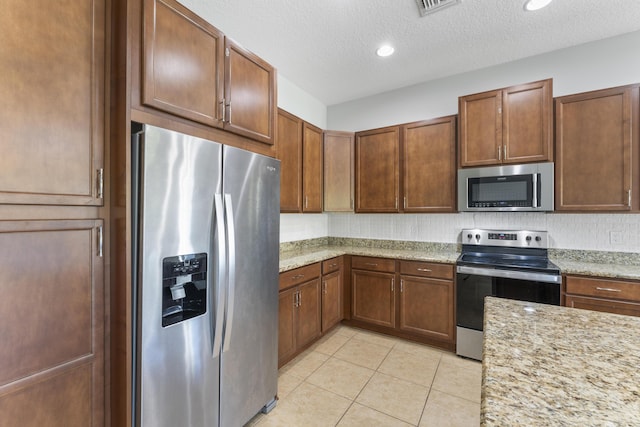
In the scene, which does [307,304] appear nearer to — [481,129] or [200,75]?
[200,75]

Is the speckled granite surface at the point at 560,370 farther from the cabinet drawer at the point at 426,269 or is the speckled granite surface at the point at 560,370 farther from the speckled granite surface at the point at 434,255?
the cabinet drawer at the point at 426,269

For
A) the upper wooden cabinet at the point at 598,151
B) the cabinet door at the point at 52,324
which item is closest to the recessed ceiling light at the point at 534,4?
the upper wooden cabinet at the point at 598,151

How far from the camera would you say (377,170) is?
343 cm

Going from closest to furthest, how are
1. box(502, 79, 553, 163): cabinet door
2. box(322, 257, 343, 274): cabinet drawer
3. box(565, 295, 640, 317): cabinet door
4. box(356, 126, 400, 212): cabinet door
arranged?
box(565, 295, 640, 317): cabinet door < box(502, 79, 553, 163): cabinet door < box(322, 257, 343, 274): cabinet drawer < box(356, 126, 400, 212): cabinet door

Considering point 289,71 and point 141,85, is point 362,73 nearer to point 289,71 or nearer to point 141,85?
point 289,71

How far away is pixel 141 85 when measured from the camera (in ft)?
4.14

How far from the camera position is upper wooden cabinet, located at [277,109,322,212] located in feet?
8.99

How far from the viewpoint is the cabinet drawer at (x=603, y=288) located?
205cm

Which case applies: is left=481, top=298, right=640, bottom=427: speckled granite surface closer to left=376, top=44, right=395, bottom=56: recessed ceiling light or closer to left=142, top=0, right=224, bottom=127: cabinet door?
left=142, top=0, right=224, bottom=127: cabinet door

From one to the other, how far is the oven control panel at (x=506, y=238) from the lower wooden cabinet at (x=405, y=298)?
0.53 meters

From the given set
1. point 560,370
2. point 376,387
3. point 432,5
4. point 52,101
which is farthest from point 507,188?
point 52,101

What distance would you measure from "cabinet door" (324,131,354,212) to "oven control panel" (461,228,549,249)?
1.38 meters

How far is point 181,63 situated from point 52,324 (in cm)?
128

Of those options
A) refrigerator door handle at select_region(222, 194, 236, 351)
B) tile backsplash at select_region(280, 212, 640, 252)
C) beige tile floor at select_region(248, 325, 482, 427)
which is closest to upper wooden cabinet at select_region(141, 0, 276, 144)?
refrigerator door handle at select_region(222, 194, 236, 351)
